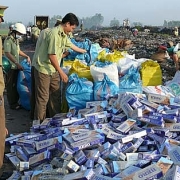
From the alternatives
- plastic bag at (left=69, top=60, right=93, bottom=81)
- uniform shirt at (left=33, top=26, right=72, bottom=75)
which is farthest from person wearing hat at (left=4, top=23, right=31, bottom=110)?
uniform shirt at (left=33, top=26, right=72, bottom=75)

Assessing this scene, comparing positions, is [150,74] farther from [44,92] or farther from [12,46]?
[12,46]

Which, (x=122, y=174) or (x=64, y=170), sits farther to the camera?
(x=64, y=170)

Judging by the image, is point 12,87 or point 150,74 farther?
point 12,87

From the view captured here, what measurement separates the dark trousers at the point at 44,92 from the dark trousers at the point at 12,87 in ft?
4.39

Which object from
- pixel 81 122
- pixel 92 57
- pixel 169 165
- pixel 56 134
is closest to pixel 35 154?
pixel 56 134

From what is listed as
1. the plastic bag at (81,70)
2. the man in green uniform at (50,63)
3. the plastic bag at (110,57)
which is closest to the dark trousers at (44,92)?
the man in green uniform at (50,63)

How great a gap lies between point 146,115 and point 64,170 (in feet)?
4.36

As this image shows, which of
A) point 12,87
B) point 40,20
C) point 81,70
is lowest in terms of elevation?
point 12,87

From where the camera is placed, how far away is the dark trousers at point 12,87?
7039 millimetres

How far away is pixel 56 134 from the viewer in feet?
15.4

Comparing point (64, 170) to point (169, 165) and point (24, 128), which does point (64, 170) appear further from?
point (24, 128)

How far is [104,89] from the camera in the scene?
5.61 metres

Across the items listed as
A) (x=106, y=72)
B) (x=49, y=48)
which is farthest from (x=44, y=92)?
(x=106, y=72)

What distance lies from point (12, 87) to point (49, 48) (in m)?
2.07
